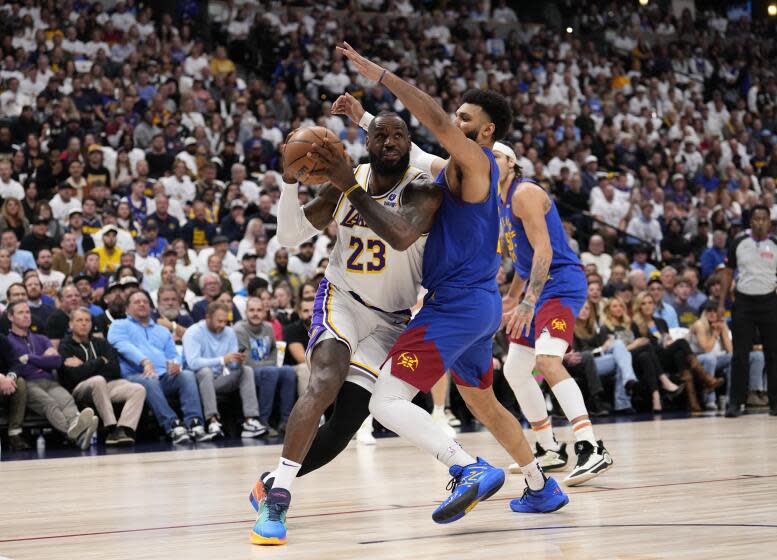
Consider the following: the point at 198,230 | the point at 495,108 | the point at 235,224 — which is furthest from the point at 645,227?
the point at 495,108

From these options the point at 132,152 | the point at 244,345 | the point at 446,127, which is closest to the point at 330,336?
the point at 446,127

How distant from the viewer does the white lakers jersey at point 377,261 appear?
4594 mm

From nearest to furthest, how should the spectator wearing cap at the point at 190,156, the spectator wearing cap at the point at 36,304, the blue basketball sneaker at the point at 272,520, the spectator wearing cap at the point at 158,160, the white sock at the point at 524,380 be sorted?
the blue basketball sneaker at the point at 272,520 → the white sock at the point at 524,380 → the spectator wearing cap at the point at 36,304 → the spectator wearing cap at the point at 158,160 → the spectator wearing cap at the point at 190,156

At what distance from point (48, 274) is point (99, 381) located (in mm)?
2225

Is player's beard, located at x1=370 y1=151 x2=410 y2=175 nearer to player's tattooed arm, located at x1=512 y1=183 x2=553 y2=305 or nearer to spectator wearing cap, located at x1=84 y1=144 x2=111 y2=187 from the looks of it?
player's tattooed arm, located at x1=512 y1=183 x2=553 y2=305

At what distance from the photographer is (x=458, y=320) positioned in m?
4.48

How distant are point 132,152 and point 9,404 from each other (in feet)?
17.8

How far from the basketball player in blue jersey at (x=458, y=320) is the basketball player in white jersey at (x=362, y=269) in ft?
0.36

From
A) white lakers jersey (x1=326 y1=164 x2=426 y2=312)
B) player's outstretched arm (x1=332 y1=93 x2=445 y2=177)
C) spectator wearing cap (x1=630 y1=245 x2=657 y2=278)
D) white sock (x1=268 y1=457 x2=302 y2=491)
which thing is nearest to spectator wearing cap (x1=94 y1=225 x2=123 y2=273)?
spectator wearing cap (x1=630 y1=245 x2=657 y2=278)

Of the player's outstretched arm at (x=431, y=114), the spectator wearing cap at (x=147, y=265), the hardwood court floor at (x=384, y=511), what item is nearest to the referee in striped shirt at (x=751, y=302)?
the hardwood court floor at (x=384, y=511)

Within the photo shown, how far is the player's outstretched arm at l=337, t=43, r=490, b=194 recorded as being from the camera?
4.14 meters

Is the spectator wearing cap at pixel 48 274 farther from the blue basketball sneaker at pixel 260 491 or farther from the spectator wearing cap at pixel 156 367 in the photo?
the blue basketball sneaker at pixel 260 491

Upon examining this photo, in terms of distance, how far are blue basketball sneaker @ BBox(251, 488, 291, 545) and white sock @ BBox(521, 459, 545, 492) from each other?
112 centimetres

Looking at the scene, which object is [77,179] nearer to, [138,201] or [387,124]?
[138,201]
